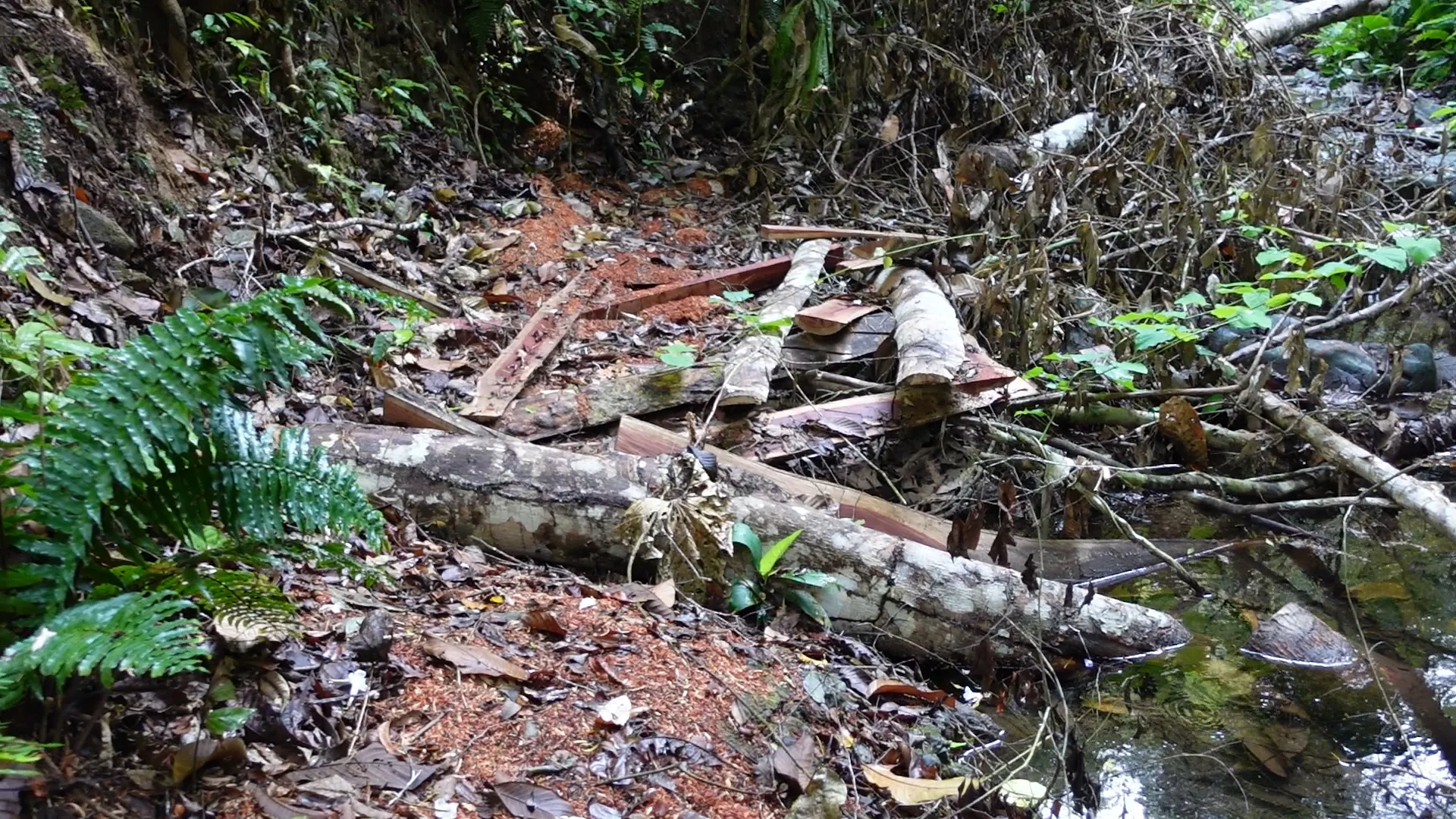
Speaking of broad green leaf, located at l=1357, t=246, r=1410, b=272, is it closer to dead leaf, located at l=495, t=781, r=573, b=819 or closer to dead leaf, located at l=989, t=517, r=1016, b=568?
dead leaf, located at l=989, t=517, r=1016, b=568

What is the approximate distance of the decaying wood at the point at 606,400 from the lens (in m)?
4.20

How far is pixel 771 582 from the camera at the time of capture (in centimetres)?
349

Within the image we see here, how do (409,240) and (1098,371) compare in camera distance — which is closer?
(1098,371)

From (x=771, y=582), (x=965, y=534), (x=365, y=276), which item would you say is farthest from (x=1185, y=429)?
(x=365, y=276)

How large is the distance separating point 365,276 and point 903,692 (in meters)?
3.40

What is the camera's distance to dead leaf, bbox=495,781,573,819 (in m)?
2.16

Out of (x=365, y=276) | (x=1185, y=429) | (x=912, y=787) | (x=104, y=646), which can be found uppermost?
(x=104, y=646)

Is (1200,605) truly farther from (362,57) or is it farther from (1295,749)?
(362,57)

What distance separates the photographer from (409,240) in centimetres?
586

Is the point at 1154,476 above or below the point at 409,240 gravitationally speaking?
below

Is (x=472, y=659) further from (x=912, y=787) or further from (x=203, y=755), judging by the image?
(x=912, y=787)

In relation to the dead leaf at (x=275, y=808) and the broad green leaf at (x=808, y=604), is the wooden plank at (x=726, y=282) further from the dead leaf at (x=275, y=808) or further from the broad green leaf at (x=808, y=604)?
the dead leaf at (x=275, y=808)

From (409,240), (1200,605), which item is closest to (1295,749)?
(1200,605)

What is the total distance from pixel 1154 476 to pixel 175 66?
209 inches
